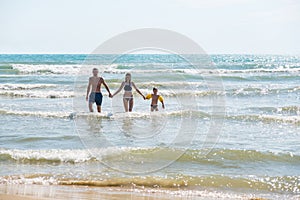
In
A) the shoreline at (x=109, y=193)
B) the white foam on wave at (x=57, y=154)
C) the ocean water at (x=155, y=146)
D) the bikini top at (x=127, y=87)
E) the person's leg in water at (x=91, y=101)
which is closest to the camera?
the shoreline at (x=109, y=193)

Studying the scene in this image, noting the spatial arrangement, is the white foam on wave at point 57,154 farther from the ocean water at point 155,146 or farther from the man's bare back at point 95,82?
the man's bare back at point 95,82

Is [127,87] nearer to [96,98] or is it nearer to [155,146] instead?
[96,98]

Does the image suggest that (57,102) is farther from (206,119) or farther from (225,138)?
(225,138)

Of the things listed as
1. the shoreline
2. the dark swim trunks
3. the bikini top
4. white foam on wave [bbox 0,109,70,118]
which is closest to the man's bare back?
the dark swim trunks

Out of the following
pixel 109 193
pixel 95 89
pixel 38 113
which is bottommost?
pixel 109 193

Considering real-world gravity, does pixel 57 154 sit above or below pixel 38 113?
below

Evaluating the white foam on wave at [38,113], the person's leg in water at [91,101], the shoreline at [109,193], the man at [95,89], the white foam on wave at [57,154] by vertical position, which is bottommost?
the shoreline at [109,193]

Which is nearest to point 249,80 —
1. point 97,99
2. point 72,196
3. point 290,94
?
point 290,94

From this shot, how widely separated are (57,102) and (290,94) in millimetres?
11555

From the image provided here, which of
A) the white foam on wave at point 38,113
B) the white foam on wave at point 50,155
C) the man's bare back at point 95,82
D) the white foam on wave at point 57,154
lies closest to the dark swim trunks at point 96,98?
the man's bare back at point 95,82

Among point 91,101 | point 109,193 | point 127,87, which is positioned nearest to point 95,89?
point 91,101

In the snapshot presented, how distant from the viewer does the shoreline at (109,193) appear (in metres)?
6.48

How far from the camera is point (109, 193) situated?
6.76m

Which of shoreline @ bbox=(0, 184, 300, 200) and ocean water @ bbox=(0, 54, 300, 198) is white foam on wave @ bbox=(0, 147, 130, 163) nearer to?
ocean water @ bbox=(0, 54, 300, 198)
